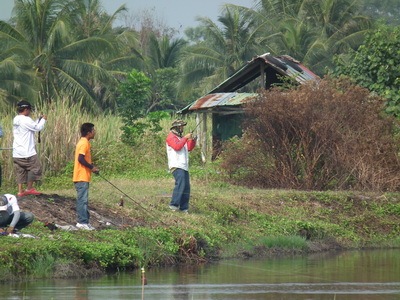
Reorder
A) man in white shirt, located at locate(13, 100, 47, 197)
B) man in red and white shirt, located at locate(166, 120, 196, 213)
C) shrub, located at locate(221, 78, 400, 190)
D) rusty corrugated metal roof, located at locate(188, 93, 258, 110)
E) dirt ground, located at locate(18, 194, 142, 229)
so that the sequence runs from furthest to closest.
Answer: rusty corrugated metal roof, located at locate(188, 93, 258, 110) → shrub, located at locate(221, 78, 400, 190) → man in red and white shirt, located at locate(166, 120, 196, 213) → man in white shirt, located at locate(13, 100, 47, 197) → dirt ground, located at locate(18, 194, 142, 229)

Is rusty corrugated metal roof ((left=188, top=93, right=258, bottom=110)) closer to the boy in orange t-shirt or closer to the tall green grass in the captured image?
the tall green grass

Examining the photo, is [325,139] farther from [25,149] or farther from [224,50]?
[224,50]

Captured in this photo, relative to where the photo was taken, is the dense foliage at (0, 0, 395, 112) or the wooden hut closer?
the wooden hut

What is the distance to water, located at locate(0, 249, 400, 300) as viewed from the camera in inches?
458

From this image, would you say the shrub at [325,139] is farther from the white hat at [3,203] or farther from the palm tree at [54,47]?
the palm tree at [54,47]

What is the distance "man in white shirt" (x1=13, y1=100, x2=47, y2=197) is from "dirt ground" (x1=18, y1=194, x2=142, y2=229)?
0.40m

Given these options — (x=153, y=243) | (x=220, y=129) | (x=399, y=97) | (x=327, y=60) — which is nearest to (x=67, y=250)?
(x=153, y=243)

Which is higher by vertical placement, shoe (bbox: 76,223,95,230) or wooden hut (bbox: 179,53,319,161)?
wooden hut (bbox: 179,53,319,161)

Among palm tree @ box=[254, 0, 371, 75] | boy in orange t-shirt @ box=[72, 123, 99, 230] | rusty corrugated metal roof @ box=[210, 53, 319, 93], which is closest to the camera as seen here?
boy in orange t-shirt @ box=[72, 123, 99, 230]

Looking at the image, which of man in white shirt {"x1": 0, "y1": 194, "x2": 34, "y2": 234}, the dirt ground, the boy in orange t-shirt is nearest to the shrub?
the dirt ground

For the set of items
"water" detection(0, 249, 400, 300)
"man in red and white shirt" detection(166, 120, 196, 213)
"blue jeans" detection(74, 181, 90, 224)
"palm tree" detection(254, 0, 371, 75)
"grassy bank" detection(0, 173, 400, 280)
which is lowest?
"water" detection(0, 249, 400, 300)

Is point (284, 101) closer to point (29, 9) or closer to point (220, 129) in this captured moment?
point (220, 129)

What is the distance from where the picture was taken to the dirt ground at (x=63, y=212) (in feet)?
50.3

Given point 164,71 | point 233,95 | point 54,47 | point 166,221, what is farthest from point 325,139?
point 164,71
